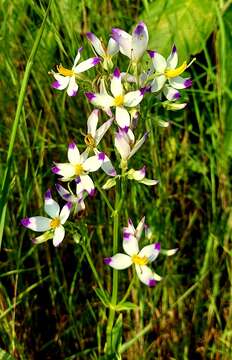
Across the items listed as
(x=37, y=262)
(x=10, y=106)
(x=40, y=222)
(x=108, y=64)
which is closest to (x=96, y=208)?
(x=37, y=262)

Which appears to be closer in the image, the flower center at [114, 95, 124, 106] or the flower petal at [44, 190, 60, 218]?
the flower center at [114, 95, 124, 106]

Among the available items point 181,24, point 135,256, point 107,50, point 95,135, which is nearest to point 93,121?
point 95,135

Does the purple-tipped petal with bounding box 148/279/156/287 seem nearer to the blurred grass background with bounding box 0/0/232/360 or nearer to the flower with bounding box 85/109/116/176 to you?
the flower with bounding box 85/109/116/176

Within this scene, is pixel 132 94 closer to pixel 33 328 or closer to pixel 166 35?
pixel 166 35

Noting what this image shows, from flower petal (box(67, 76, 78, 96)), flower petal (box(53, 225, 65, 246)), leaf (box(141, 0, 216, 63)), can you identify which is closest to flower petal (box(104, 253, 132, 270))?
flower petal (box(53, 225, 65, 246))

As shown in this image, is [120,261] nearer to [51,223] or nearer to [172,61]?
[51,223]

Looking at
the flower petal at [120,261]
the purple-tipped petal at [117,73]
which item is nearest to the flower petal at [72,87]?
the purple-tipped petal at [117,73]
